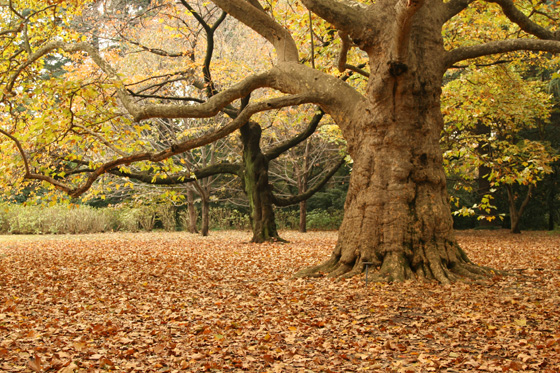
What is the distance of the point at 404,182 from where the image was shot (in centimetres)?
690

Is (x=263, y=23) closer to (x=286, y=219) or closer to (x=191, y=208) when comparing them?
(x=191, y=208)

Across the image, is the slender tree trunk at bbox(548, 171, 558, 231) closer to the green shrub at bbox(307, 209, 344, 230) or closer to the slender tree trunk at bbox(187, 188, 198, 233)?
the green shrub at bbox(307, 209, 344, 230)

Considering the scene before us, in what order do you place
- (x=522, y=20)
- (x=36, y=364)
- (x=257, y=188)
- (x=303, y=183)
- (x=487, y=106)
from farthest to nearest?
(x=303, y=183)
(x=257, y=188)
(x=487, y=106)
(x=522, y=20)
(x=36, y=364)

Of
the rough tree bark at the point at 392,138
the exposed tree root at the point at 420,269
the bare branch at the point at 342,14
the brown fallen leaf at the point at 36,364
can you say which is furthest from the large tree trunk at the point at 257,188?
the brown fallen leaf at the point at 36,364

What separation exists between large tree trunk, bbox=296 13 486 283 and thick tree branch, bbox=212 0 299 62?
2.04 meters

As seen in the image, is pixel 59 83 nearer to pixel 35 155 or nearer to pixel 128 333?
pixel 35 155

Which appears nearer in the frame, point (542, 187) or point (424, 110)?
point (424, 110)

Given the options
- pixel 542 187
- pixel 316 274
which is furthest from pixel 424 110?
pixel 542 187

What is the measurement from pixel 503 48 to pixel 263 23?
13.9 feet

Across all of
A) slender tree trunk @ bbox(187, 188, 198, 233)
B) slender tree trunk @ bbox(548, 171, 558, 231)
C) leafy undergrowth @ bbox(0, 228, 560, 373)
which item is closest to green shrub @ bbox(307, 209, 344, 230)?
slender tree trunk @ bbox(187, 188, 198, 233)

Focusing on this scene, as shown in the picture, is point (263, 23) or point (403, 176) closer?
point (403, 176)

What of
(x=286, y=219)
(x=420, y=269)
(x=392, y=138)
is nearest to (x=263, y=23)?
(x=392, y=138)

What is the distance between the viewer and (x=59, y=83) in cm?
800

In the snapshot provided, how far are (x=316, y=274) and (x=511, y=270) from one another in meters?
3.39
